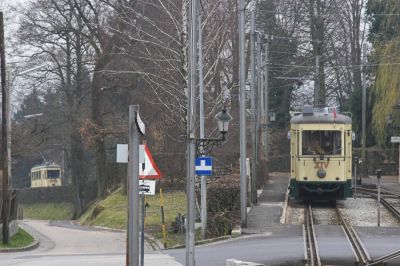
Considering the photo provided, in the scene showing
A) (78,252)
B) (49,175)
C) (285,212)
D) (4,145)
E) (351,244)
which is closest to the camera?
(351,244)

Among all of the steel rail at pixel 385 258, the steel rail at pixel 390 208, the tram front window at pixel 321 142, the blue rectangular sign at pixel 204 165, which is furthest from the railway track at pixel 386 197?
the blue rectangular sign at pixel 204 165

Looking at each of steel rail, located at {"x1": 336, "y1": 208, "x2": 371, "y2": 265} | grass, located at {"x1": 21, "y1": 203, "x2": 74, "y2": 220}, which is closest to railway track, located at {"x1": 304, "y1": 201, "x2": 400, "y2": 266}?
steel rail, located at {"x1": 336, "y1": 208, "x2": 371, "y2": 265}

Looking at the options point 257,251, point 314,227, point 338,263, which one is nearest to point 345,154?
point 314,227

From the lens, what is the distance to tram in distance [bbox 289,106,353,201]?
28359 millimetres

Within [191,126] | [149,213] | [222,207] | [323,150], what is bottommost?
[149,213]

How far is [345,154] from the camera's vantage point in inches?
1122

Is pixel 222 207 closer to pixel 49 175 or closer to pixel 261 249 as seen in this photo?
pixel 261 249

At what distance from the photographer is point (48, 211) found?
238ft

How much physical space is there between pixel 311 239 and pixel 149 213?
15742mm

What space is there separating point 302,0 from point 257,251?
38.8m

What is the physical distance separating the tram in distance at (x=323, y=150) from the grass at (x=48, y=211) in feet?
127

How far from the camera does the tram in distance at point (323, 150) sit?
28359mm

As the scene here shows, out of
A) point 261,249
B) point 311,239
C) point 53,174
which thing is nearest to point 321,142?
point 311,239

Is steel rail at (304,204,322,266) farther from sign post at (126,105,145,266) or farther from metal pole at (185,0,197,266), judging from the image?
sign post at (126,105,145,266)
